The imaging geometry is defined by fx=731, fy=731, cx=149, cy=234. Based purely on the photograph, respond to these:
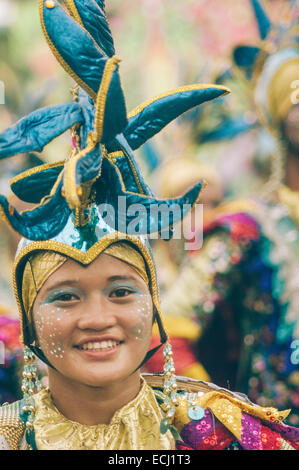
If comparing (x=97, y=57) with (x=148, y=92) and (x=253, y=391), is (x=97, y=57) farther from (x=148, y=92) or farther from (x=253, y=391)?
(x=148, y=92)

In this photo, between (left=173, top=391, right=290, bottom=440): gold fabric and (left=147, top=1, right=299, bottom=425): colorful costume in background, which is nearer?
(left=173, top=391, right=290, bottom=440): gold fabric

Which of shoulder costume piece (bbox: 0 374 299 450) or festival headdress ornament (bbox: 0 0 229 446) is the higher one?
festival headdress ornament (bbox: 0 0 229 446)

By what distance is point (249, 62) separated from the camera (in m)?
4.81

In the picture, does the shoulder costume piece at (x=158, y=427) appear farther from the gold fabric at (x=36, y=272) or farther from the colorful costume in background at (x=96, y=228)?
the gold fabric at (x=36, y=272)

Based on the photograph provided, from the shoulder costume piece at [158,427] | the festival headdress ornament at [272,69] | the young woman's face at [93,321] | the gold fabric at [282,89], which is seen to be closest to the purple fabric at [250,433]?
the shoulder costume piece at [158,427]

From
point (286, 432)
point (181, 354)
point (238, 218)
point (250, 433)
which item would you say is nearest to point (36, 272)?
point (250, 433)

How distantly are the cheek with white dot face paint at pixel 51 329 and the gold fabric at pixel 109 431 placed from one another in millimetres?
197

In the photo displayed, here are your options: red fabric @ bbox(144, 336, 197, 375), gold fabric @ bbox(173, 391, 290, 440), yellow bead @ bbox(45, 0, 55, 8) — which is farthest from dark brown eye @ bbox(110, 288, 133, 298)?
red fabric @ bbox(144, 336, 197, 375)

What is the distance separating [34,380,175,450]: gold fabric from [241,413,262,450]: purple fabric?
8.8 inches

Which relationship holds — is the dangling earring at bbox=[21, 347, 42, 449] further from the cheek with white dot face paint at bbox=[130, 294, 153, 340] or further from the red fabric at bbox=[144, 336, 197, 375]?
the red fabric at bbox=[144, 336, 197, 375]

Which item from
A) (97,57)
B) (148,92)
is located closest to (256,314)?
(97,57)

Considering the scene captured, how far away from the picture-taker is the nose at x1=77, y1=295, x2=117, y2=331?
6.38 feet

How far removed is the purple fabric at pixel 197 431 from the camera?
211 cm

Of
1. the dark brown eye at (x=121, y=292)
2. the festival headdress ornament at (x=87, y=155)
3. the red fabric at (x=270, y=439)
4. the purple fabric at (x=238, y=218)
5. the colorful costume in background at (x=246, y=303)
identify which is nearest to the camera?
the festival headdress ornament at (x=87, y=155)
